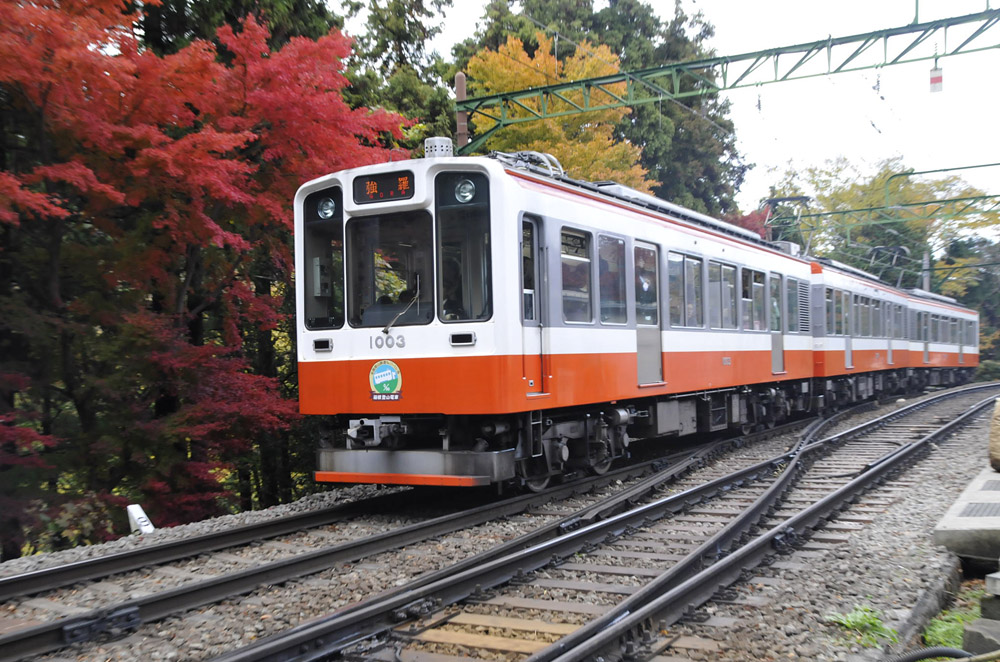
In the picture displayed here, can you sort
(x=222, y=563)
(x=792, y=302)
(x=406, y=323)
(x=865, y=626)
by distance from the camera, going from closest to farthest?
(x=865, y=626)
(x=222, y=563)
(x=406, y=323)
(x=792, y=302)

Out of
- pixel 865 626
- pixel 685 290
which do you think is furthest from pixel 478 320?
pixel 685 290

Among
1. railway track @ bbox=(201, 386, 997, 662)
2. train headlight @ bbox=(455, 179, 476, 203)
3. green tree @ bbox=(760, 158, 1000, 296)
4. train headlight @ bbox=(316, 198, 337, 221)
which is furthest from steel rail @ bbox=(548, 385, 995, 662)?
green tree @ bbox=(760, 158, 1000, 296)

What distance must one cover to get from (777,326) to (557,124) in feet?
33.0

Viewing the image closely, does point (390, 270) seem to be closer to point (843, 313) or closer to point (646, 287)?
point (646, 287)

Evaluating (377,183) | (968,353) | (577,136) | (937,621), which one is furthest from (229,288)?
(968,353)

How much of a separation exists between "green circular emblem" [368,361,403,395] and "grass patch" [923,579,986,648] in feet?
15.0

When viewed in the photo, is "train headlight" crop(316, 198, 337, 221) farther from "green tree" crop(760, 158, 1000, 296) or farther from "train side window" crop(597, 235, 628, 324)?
"green tree" crop(760, 158, 1000, 296)

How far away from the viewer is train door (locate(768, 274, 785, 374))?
1448cm

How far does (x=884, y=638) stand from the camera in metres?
4.52

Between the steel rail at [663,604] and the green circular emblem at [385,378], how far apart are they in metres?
3.21

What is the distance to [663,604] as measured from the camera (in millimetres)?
4863

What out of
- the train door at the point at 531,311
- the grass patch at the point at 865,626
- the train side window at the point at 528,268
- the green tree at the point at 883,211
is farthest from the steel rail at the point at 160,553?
the green tree at the point at 883,211

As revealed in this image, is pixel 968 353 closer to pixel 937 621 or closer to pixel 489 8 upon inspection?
pixel 489 8

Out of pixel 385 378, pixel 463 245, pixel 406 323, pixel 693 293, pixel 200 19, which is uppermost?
pixel 200 19
